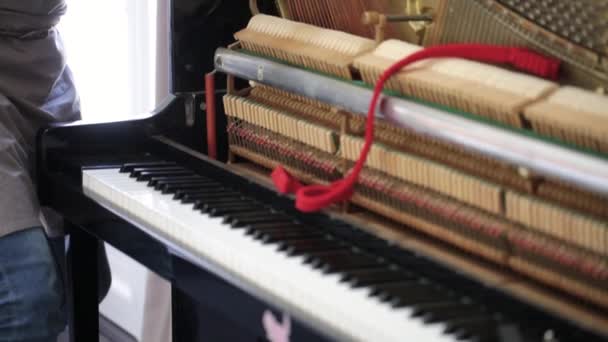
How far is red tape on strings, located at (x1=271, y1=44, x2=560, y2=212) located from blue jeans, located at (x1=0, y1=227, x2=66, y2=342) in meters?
0.70

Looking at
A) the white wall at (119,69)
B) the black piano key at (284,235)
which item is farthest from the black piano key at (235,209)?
the white wall at (119,69)

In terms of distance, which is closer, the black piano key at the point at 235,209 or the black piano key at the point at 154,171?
the black piano key at the point at 235,209

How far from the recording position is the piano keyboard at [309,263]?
46.6 inches

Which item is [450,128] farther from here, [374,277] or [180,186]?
[180,186]

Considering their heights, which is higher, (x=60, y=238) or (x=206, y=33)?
(x=206, y=33)

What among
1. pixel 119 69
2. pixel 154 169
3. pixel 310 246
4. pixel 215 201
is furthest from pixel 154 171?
pixel 119 69

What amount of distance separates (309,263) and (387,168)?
210 mm

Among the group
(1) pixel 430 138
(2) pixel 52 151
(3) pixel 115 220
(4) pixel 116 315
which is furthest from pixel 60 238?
(1) pixel 430 138

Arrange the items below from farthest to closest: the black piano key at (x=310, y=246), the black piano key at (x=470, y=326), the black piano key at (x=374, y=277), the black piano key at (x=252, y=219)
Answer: the black piano key at (x=252, y=219) → the black piano key at (x=310, y=246) → the black piano key at (x=374, y=277) → the black piano key at (x=470, y=326)

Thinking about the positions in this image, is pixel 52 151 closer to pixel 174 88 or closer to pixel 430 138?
pixel 174 88

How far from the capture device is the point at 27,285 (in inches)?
75.3

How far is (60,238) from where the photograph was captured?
7.25 ft

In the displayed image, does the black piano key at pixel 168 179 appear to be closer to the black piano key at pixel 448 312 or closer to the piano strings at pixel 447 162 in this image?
the piano strings at pixel 447 162

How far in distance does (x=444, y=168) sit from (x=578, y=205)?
0.22 meters
